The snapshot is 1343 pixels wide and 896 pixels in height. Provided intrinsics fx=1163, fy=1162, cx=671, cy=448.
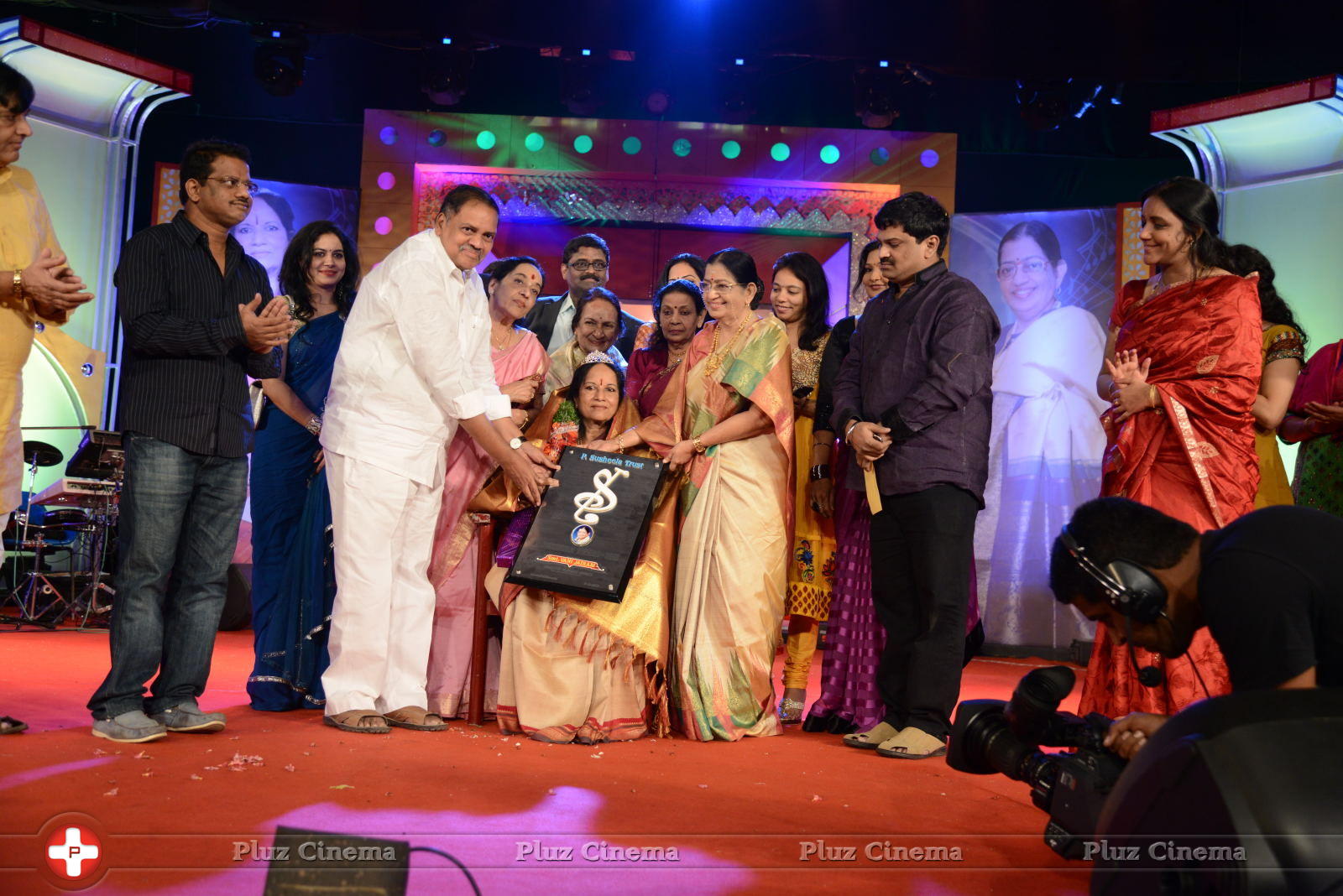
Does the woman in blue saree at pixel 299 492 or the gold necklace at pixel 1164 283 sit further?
the woman in blue saree at pixel 299 492

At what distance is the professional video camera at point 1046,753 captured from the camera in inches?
77.4

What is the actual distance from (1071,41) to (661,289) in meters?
3.41

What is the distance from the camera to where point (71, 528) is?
6.89 m

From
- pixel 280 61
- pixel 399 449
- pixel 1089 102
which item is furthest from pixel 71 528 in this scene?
pixel 1089 102

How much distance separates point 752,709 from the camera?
415 centimetres

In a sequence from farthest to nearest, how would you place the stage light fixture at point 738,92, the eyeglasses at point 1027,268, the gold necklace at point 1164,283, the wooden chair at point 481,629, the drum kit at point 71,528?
the stage light fixture at point 738,92
the eyeglasses at point 1027,268
the drum kit at point 71,528
the wooden chair at point 481,629
the gold necklace at point 1164,283

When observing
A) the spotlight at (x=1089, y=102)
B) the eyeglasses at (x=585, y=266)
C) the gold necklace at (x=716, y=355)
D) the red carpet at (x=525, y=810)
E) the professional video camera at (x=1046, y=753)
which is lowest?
the red carpet at (x=525, y=810)

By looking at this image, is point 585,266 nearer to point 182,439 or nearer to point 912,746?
point 182,439

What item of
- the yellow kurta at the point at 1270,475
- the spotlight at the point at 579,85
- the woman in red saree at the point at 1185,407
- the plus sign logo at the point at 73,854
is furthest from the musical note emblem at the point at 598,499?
the spotlight at the point at 579,85

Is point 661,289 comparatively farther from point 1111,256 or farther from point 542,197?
point 1111,256

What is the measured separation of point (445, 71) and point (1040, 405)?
4454mm

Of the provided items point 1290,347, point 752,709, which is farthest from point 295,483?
point 1290,347

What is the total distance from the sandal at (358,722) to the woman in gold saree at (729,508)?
3.44ft

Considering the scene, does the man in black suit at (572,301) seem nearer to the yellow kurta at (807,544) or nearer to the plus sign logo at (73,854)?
the yellow kurta at (807,544)
